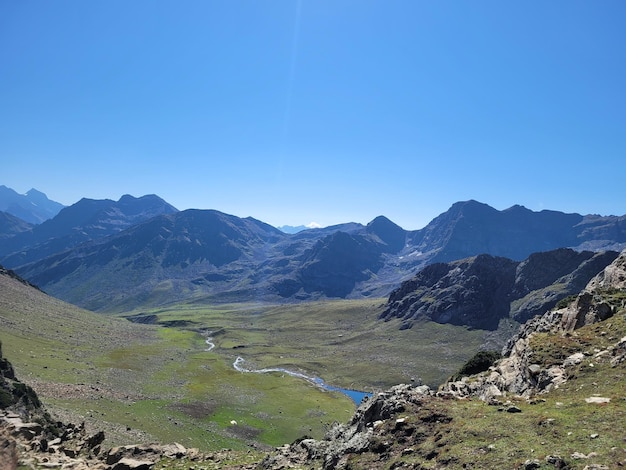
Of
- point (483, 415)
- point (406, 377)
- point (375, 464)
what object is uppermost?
point (483, 415)

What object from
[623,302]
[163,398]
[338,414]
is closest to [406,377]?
[338,414]

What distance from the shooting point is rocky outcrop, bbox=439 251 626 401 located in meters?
31.5

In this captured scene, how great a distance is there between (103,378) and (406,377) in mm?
134156

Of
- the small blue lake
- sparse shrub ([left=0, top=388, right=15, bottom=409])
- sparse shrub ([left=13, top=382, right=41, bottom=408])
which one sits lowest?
the small blue lake

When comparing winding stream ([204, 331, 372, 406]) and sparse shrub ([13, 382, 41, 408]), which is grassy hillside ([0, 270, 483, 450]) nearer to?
winding stream ([204, 331, 372, 406])

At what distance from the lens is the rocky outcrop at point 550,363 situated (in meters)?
31.5

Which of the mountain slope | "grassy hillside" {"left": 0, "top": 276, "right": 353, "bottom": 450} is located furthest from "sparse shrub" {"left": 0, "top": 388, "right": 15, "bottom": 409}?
the mountain slope

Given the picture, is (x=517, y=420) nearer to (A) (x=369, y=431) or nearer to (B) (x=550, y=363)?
(A) (x=369, y=431)

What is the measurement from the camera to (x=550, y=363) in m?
33.8

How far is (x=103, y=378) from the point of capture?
111125 millimetres

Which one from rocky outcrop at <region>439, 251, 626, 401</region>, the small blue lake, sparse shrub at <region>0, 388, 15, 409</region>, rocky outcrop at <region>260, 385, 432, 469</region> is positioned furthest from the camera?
the small blue lake

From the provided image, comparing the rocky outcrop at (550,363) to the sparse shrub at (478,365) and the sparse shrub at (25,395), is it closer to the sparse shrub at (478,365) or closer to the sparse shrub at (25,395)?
the sparse shrub at (478,365)

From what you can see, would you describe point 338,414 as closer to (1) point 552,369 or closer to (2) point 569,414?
(1) point 552,369

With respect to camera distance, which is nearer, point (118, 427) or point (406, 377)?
point (118, 427)
